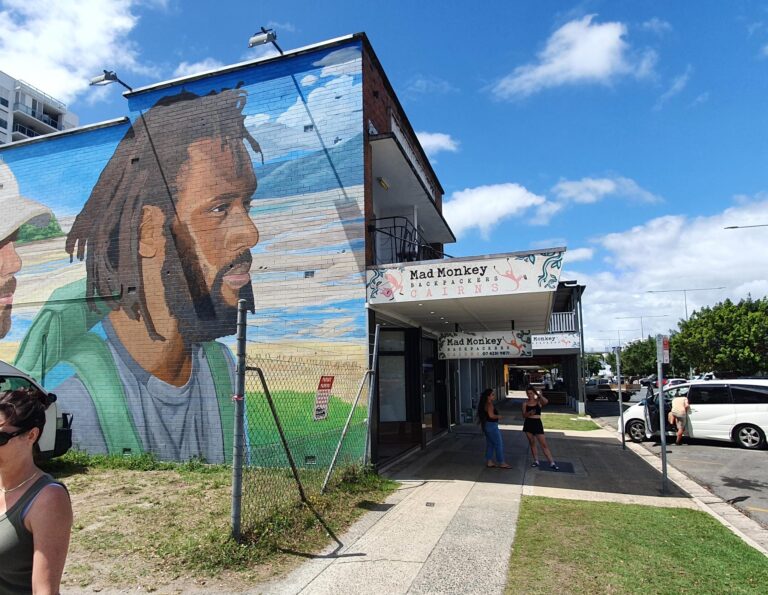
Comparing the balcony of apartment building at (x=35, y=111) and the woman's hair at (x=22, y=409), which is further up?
the balcony of apartment building at (x=35, y=111)

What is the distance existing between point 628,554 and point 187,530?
4816 mm

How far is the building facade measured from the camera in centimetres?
1004

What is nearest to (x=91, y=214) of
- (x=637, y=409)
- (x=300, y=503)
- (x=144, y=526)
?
(x=144, y=526)

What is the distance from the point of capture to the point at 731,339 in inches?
1361

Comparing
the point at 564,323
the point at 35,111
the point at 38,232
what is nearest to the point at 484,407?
the point at 38,232

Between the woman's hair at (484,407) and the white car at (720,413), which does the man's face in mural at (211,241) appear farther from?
the white car at (720,413)

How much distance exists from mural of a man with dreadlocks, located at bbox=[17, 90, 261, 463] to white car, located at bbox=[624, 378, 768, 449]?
11120mm

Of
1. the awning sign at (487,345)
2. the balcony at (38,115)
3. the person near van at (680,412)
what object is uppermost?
the balcony at (38,115)

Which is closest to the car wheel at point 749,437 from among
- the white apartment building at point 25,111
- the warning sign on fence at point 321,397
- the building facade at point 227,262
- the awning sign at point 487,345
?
the building facade at point 227,262

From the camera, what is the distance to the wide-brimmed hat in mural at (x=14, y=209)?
12.9 metres

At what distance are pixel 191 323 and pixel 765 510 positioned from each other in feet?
34.5

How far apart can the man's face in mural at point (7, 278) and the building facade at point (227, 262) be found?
9 centimetres

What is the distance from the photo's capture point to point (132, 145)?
12047mm

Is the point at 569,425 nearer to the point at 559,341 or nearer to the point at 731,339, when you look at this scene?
the point at 559,341
